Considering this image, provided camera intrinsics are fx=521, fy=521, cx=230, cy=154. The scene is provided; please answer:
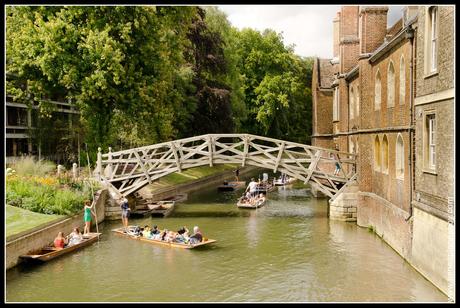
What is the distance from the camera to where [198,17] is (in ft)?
119

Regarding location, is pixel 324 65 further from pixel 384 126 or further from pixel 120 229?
pixel 120 229

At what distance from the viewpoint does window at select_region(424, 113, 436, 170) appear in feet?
42.4

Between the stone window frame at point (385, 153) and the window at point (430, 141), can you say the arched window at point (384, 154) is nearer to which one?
the stone window frame at point (385, 153)

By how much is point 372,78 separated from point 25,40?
15964 mm

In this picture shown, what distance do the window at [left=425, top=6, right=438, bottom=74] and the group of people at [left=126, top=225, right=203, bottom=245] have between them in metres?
8.78

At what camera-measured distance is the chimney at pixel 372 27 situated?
21.1m

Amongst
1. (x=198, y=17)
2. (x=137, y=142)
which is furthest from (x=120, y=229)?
(x=198, y=17)

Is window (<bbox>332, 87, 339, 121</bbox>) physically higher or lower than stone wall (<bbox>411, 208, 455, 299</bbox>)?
higher

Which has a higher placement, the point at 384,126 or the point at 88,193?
the point at 384,126

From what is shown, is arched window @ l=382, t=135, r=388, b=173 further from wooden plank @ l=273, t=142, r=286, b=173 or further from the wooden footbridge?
wooden plank @ l=273, t=142, r=286, b=173

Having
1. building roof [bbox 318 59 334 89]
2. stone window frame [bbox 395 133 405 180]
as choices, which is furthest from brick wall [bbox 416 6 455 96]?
building roof [bbox 318 59 334 89]

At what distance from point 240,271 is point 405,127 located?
6369 mm

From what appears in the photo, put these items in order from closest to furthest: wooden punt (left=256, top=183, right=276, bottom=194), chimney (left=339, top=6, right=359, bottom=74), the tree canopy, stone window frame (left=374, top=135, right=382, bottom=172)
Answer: stone window frame (left=374, top=135, right=382, bottom=172) → the tree canopy → chimney (left=339, top=6, right=359, bottom=74) → wooden punt (left=256, top=183, right=276, bottom=194)

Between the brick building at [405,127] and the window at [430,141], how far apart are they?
0.08 feet
